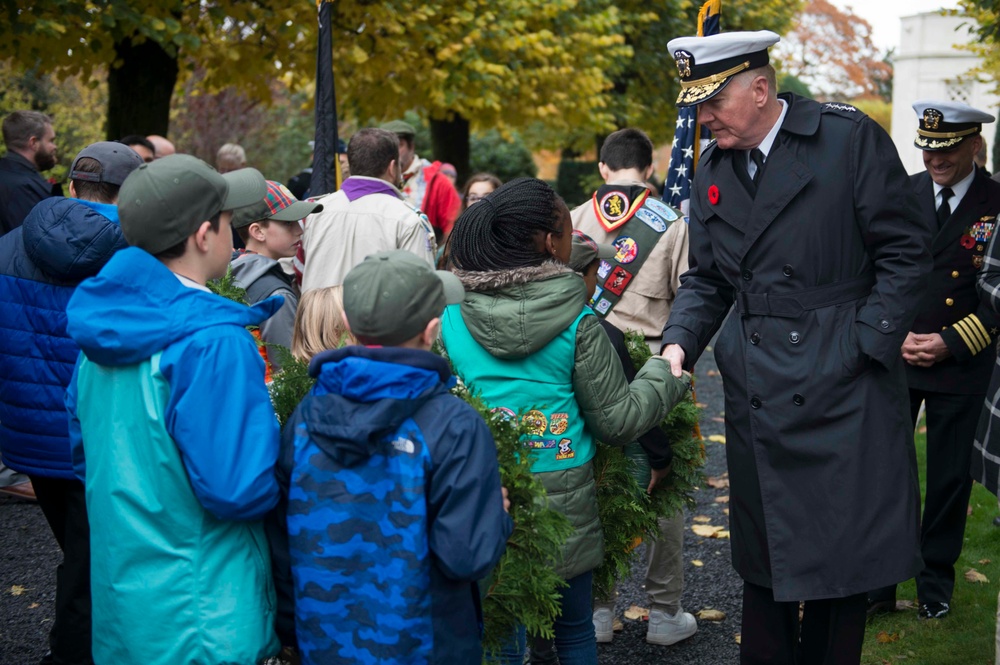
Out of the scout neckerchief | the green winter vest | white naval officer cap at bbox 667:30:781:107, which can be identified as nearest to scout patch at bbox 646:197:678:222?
the scout neckerchief

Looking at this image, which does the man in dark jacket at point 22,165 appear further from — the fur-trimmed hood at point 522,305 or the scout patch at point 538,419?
the scout patch at point 538,419

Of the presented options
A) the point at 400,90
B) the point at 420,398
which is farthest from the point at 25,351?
the point at 400,90

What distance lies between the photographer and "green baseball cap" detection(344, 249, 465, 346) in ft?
8.44

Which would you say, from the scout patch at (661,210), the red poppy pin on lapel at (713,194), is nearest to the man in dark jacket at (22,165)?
the scout patch at (661,210)

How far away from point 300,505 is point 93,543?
651mm

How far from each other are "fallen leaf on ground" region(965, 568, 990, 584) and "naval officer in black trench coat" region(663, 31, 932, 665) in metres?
2.26

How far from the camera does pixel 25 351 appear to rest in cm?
398

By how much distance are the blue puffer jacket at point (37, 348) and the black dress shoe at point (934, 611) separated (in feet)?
12.6

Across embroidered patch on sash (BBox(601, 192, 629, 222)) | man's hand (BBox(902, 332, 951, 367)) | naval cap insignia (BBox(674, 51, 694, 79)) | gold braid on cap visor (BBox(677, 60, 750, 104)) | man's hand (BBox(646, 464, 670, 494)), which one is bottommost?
man's hand (BBox(646, 464, 670, 494))

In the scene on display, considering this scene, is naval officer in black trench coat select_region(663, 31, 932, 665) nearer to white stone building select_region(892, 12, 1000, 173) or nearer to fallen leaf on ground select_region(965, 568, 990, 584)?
fallen leaf on ground select_region(965, 568, 990, 584)

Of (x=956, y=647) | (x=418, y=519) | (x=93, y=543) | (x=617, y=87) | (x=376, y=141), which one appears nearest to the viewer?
(x=418, y=519)

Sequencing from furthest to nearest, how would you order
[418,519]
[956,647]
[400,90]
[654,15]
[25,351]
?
1. [654,15]
2. [400,90]
3. [956,647]
4. [25,351]
5. [418,519]

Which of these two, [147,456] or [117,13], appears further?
[117,13]

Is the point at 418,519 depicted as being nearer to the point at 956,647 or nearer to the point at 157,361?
the point at 157,361
